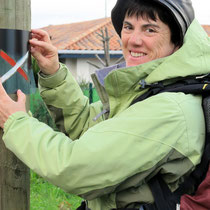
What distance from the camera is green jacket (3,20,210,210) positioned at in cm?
166

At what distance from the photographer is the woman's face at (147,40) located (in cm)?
213

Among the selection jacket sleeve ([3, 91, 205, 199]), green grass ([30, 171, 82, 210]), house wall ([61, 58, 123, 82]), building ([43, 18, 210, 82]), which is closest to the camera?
jacket sleeve ([3, 91, 205, 199])

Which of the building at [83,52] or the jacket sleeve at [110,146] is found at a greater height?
the jacket sleeve at [110,146]

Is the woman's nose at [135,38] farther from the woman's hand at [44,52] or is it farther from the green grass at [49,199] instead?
the green grass at [49,199]

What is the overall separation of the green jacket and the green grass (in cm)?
258

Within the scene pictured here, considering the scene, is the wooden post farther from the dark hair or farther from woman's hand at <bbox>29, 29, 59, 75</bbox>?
the dark hair

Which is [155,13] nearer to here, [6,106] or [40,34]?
[40,34]

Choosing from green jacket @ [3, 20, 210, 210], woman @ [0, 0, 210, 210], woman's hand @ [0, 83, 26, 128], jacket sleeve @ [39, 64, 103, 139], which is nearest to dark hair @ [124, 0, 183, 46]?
woman @ [0, 0, 210, 210]

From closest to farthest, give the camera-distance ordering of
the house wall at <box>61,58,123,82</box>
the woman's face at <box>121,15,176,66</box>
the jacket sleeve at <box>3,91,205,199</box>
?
the jacket sleeve at <box>3,91,205,199</box> → the woman's face at <box>121,15,176,66</box> → the house wall at <box>61,58,123,82</box>

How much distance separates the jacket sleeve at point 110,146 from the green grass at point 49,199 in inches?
108

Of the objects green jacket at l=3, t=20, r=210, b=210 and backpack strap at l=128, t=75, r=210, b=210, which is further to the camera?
backpack strap at l=128, t=75, r=210, b=210

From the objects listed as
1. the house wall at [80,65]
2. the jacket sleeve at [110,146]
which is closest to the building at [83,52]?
the house wall at [80,65]

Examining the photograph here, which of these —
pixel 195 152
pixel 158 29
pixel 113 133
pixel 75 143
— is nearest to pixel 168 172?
pixel 195 152

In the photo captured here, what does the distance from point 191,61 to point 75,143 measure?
2.22 ft
